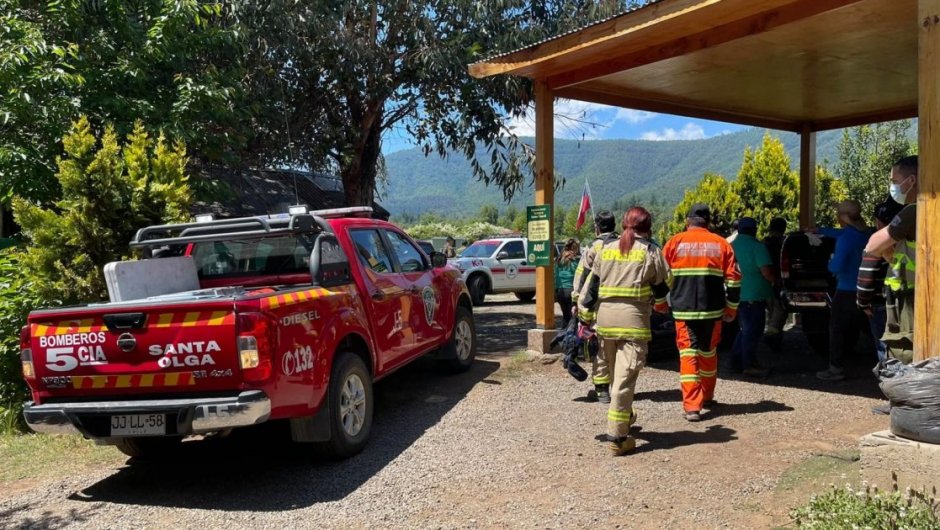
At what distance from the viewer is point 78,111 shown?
25.2 feet

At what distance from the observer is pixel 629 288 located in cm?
524

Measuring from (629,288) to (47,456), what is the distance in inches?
188

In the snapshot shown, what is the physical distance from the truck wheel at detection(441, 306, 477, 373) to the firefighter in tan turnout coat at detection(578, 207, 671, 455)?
2.83 meters

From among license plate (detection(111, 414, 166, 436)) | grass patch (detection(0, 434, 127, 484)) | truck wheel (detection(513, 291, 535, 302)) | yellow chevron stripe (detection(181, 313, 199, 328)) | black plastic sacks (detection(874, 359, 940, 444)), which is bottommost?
grass patch (detection(0, 434, 127, 484))

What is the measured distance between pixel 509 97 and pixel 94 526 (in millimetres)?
8925

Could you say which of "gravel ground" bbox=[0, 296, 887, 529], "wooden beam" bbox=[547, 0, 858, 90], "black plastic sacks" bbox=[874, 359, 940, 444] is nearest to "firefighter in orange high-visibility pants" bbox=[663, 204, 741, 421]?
"gravel ground" bbox=[0, 296, 887, 529]

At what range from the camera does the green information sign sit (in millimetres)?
8766

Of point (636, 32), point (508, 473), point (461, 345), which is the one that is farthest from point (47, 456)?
point (636, 32)

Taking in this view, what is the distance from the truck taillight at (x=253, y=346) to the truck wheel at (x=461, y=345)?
363 cm

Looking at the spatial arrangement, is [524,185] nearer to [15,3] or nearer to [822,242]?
[822,242]

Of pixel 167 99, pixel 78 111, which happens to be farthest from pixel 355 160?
pixel 78 111

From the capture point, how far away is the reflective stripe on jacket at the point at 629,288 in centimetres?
524

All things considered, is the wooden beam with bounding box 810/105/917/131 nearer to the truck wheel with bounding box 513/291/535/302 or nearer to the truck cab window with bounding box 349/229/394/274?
the truck wheel with bounding box 513/291/535/302

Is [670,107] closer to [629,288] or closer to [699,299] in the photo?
[699,299]
